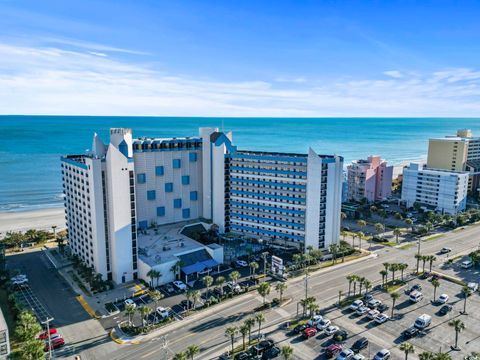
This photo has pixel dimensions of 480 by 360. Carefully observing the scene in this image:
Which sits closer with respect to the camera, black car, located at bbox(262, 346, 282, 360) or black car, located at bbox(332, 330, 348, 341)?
black car, located at bbox(262, 346, 282, 360)

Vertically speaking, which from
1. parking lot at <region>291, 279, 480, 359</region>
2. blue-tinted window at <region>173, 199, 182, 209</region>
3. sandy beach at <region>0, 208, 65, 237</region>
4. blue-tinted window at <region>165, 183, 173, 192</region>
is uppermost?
blue-tinted window at <region>165, 183, 173, 192</region>

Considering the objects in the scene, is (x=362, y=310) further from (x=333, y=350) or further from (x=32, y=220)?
(x=32, y=220)

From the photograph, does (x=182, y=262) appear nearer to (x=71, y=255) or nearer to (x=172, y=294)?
(x=172, y=294)

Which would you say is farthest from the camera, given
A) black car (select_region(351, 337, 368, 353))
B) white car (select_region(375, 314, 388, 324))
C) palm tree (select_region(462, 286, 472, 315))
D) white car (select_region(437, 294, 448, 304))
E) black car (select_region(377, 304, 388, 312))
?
white car (select_region(437, 294, 448, 304))

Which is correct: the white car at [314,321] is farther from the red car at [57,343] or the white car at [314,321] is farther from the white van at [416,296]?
the red car at [57,343]

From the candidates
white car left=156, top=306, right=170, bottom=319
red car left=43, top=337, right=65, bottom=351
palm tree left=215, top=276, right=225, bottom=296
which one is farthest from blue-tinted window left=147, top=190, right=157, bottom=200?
red car left=43, top=337, right=65, bottom=351

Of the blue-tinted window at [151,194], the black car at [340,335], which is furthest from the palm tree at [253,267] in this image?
the blue-tinted window at [151,194]

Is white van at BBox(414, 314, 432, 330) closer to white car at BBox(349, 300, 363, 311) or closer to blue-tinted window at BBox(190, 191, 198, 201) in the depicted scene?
white car at BBox(349, 300, 363, 311)
